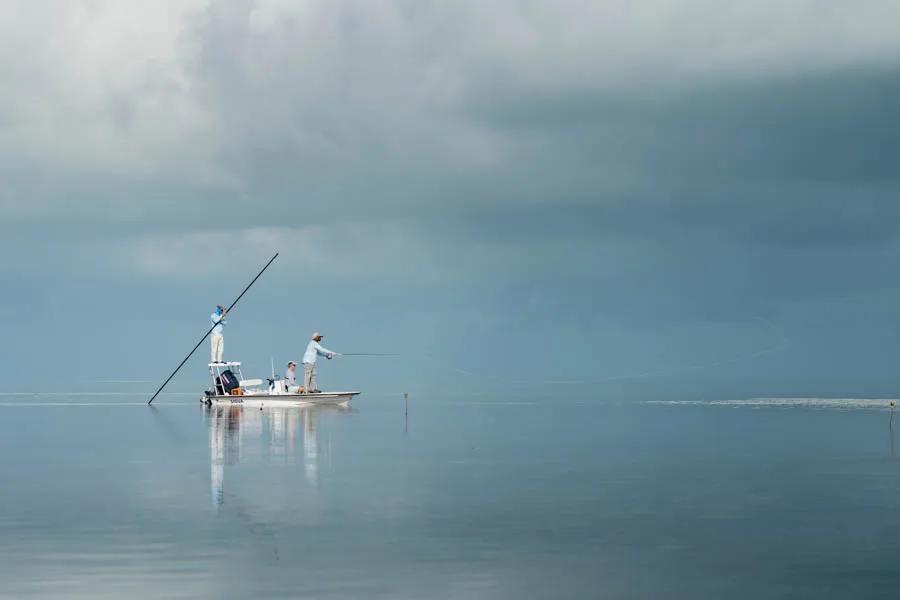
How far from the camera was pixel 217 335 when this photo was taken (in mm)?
76438

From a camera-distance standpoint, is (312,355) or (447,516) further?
(312,355)

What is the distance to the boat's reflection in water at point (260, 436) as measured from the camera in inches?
1582

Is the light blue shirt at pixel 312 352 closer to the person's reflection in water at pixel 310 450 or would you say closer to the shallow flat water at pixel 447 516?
the person's reflection in water at pixel 310 450

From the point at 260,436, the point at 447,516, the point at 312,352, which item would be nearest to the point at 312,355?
the point at 312,352

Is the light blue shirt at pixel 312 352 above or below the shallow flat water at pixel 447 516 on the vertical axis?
above

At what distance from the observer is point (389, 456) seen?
45.6m

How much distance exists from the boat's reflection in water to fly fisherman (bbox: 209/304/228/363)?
376 centimetres

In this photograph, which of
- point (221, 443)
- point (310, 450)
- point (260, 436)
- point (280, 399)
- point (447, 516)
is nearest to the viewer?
point (447, 516)

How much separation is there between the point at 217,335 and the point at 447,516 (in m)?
50.2

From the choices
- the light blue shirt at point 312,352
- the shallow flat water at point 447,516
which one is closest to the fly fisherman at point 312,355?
the light blue shirt at point 312,352

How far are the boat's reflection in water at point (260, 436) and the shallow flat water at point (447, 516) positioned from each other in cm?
29

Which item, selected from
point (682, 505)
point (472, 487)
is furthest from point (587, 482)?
point (682, 505)

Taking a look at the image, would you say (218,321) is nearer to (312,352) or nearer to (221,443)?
(312,352)

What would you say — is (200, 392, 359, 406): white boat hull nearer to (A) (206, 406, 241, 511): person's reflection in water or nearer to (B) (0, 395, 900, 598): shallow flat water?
(A) (206, 406, 241, 511): person's reflection in water
